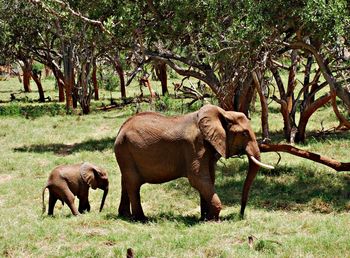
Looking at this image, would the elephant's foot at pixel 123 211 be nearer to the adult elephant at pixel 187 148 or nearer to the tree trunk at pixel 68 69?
the adult elephant at pixel 187 148

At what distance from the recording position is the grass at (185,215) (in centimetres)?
743

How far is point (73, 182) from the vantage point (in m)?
10.1

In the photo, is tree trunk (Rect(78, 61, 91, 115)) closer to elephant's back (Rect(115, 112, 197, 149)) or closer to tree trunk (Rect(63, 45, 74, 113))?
tree trunk (Rect(63, 45, 74, 113))

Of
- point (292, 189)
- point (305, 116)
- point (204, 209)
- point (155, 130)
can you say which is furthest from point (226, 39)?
point (204, 209)

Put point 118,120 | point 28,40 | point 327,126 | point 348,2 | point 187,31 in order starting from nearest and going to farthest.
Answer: point 348,2
point 187,31
point 327,126
point 118,120
point 28,40

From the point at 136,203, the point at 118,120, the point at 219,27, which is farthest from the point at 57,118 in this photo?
the point at 136,203

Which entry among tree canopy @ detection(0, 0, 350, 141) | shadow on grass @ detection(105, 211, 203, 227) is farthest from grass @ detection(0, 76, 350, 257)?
tree canopy @ detection(0, 0, 350, 141)

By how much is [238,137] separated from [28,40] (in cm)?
2055

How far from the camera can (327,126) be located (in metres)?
19.4

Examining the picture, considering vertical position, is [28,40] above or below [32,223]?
above

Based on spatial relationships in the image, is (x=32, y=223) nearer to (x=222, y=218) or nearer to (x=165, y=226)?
(x=165, y=226)

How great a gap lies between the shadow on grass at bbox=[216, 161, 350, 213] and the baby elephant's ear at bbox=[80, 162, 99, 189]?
2521 millimetres

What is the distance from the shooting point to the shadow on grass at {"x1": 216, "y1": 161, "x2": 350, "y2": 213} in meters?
10.5

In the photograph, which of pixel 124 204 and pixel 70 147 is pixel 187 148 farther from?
pixel 70 147
